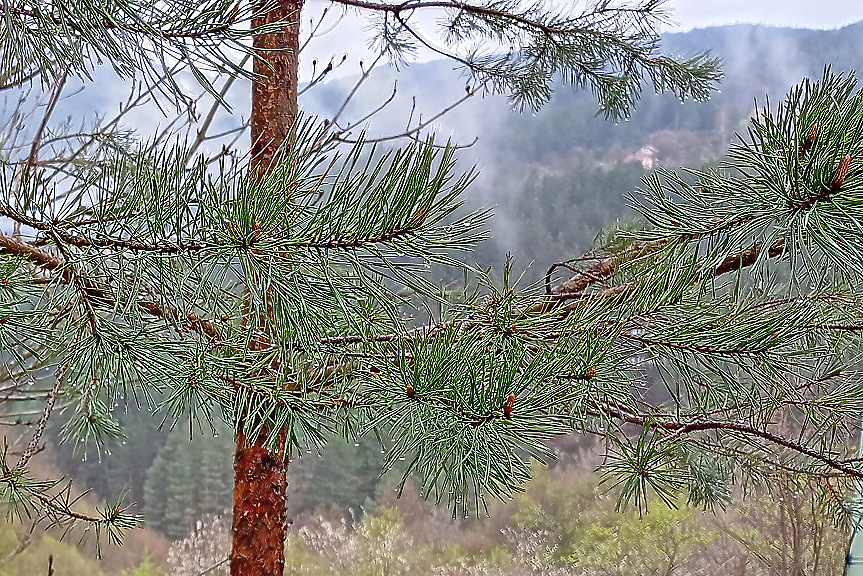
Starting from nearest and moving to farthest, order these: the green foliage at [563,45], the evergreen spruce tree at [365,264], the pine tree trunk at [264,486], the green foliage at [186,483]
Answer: the evergreen spruce tree at [365,264], the pine tree trunk at [264,486], the green foliage at [563,45], the green foliage at [186,483]

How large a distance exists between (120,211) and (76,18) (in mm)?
117

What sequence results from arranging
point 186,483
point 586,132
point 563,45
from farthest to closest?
point 586,132 < point 186,483 < point 563,45

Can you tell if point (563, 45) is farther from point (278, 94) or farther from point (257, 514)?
point (257, 514)

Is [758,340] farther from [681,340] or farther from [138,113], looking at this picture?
[138,113]

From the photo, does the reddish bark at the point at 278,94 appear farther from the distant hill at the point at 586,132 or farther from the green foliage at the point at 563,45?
the distant hill at the point at 586,132

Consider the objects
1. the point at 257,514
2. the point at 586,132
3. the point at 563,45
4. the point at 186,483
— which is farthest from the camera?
the point at 586,132

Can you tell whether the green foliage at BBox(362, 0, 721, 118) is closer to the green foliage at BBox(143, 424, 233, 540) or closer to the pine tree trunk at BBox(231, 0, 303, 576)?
the pine tree trunk at BBox(231, 0, 303, 576)

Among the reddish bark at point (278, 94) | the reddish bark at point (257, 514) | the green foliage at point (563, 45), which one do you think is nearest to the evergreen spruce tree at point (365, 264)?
the reddish bark at point (257, 514)

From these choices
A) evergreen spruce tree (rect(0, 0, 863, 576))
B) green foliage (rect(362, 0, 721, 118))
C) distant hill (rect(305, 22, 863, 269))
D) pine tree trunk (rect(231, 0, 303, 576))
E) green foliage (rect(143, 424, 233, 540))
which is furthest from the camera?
distant hill (rect(305, 22, 863, 269))

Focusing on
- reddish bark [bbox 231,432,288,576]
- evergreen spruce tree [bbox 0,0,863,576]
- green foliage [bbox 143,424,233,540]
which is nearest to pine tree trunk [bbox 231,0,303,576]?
reddish bark [bbox 231,432,288,576]

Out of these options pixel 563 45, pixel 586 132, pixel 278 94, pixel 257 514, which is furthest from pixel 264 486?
pixel 586 132

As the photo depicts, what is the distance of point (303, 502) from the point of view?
1.89 metres

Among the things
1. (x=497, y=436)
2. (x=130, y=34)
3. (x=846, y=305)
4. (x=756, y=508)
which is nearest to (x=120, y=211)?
(x=130, y=34)

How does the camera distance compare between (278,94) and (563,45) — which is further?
(563,45)
